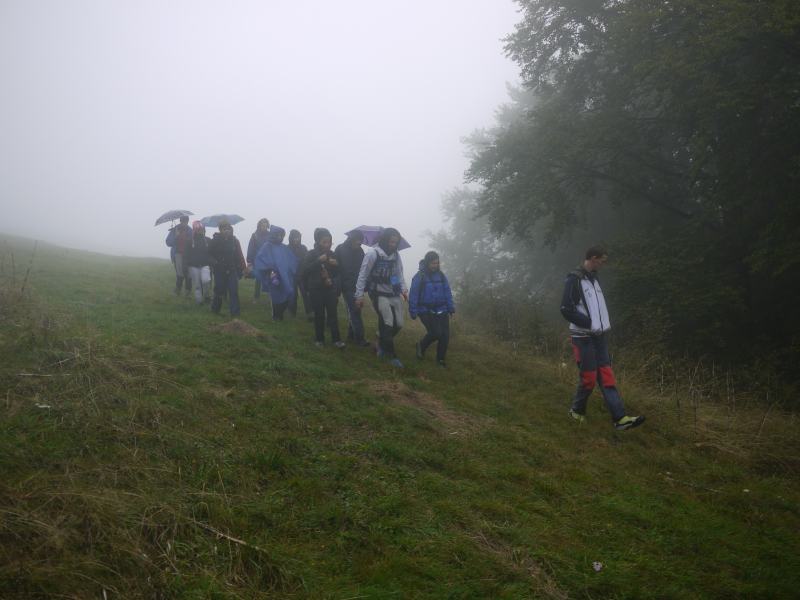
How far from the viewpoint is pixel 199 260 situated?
404 inches

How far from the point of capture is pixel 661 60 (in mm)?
10594

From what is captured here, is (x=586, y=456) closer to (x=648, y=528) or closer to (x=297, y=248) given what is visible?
(x=648, y=528)

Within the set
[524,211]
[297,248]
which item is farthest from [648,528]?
[524,211]

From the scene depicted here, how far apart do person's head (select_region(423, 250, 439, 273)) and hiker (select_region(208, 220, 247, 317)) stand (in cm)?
402

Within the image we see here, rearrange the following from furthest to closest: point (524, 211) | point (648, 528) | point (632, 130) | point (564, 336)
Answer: point (524, 211), point (632, 130), point (564, 336), point (648, 528)

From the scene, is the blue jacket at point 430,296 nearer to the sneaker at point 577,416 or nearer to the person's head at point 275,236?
the sneaker at point 577,416

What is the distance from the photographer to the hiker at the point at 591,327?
607 cm

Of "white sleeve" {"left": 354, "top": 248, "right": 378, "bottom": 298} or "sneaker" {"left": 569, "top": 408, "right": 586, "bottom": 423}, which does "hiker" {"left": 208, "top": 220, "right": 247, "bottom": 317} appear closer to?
"white sleeve" {"left": 354, "top": 248, "right": 378, "bottom": 298}

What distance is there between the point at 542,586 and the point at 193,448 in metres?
2.85

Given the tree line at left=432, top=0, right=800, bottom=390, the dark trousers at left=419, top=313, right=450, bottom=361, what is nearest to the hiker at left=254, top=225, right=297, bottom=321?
the dark trousers at left=419, top=313, right=450, bottom=361

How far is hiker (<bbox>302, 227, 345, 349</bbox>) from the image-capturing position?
8289 mm

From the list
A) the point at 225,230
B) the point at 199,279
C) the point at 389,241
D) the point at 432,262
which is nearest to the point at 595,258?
the point at 432,262

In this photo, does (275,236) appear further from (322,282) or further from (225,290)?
(322,282)

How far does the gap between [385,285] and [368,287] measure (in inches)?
11.9
